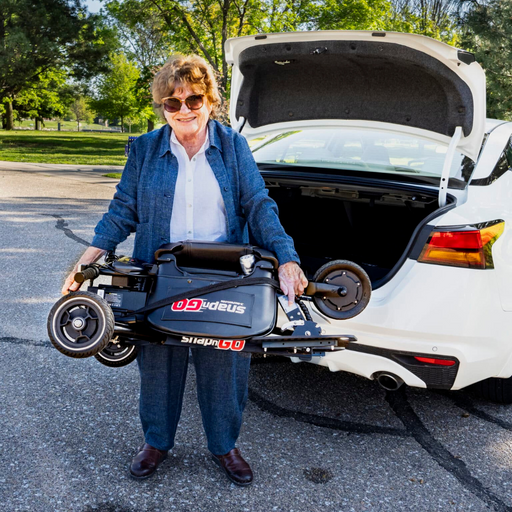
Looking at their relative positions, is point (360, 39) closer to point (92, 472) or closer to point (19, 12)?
point (92, 472)

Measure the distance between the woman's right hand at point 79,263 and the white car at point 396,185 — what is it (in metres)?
1.08

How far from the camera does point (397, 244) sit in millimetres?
4113

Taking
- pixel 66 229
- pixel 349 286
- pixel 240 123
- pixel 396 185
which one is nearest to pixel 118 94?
pixel 66 229

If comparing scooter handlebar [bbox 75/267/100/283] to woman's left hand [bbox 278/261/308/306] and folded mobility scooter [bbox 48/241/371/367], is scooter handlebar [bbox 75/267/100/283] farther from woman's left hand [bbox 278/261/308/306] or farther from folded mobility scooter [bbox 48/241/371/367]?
woman's left hand [bbox 278/261/308/306]

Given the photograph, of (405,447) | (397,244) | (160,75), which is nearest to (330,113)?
(397,244)

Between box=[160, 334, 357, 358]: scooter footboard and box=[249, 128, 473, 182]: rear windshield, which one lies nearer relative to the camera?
box=[160, 334, 357, 358]: scooter footboard

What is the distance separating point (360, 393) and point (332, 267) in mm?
1472

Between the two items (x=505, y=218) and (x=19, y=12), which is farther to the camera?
(x=19, y=12)

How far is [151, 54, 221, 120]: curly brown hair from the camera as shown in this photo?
241 centimetres

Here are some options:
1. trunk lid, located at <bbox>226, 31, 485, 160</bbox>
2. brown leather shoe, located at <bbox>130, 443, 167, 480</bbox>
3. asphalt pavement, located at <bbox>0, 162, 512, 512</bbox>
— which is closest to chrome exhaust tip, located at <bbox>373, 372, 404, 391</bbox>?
asphalt pavement, located at <bbox>0, 162, 512, 512</bbox>

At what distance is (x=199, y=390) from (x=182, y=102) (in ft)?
3.95

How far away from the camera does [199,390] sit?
8.57 feet

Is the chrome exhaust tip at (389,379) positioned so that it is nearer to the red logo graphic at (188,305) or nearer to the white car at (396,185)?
the white car at (396,185)

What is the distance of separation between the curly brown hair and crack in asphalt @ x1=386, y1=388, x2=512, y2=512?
6.27 ft
